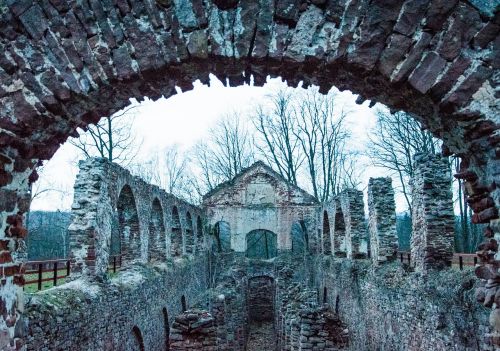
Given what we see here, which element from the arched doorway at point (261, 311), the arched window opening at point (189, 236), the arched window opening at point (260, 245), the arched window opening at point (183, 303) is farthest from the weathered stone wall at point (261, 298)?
the arched window opening at point (260, 245)

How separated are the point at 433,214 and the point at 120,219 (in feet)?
28.9

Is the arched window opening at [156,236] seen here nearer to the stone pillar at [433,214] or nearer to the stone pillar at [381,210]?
the stone pillar at [381,210]

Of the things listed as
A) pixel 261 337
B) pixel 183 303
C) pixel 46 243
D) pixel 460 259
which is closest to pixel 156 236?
pixel 183 303

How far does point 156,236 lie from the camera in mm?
17406

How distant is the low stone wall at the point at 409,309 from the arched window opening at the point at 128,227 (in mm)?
6689

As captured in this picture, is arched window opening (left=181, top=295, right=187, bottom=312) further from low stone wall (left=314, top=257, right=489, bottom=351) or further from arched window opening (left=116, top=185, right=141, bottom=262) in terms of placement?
low stone wall (left=314, top=257, right=489, bottom=351)

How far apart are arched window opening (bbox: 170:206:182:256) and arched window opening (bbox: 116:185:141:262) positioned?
19.5 ft

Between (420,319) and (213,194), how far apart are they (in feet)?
70.7

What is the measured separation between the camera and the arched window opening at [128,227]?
13.9 m

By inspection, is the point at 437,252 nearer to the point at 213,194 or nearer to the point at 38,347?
the point at 38,347

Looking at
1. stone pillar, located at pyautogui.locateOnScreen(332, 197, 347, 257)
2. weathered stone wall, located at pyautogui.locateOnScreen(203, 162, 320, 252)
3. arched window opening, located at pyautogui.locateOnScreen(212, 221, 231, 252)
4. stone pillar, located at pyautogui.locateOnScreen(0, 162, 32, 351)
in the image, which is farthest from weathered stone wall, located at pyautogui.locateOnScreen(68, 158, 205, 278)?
arched window opening, located at pyautogui.locateOnScreen(212, 221, 231, 252)

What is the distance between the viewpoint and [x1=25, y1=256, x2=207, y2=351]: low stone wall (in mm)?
7492

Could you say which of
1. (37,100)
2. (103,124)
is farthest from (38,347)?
(103,124)

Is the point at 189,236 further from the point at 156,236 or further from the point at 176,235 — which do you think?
the point at 156,236
